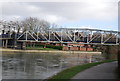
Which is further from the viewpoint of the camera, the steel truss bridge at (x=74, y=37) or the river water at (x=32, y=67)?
the steel truss bridge at (x=74, y=37)

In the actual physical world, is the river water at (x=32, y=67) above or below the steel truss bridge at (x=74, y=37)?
below

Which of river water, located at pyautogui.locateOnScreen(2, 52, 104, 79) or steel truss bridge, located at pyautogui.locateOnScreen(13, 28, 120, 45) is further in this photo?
steel truss bridge, located at pyautogui.locateOnScreen(13, 28, 120, 45)

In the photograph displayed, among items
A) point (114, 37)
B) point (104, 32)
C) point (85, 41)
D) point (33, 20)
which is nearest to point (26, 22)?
point (33, 20)

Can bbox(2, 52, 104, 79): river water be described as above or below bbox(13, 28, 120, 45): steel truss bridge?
below

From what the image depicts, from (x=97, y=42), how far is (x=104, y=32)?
4573mm

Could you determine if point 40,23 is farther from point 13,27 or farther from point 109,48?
point 109,48

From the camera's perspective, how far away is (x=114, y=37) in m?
78.7

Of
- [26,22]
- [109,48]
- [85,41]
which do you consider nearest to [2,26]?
[26,22]

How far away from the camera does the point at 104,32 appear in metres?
76.2

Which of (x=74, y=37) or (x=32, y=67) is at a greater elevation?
(x=74, y=37)

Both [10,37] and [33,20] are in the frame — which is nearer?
[10,37]

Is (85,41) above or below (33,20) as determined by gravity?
below

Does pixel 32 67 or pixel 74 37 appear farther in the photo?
pixel 74 37

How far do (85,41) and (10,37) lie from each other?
89.9 ft
